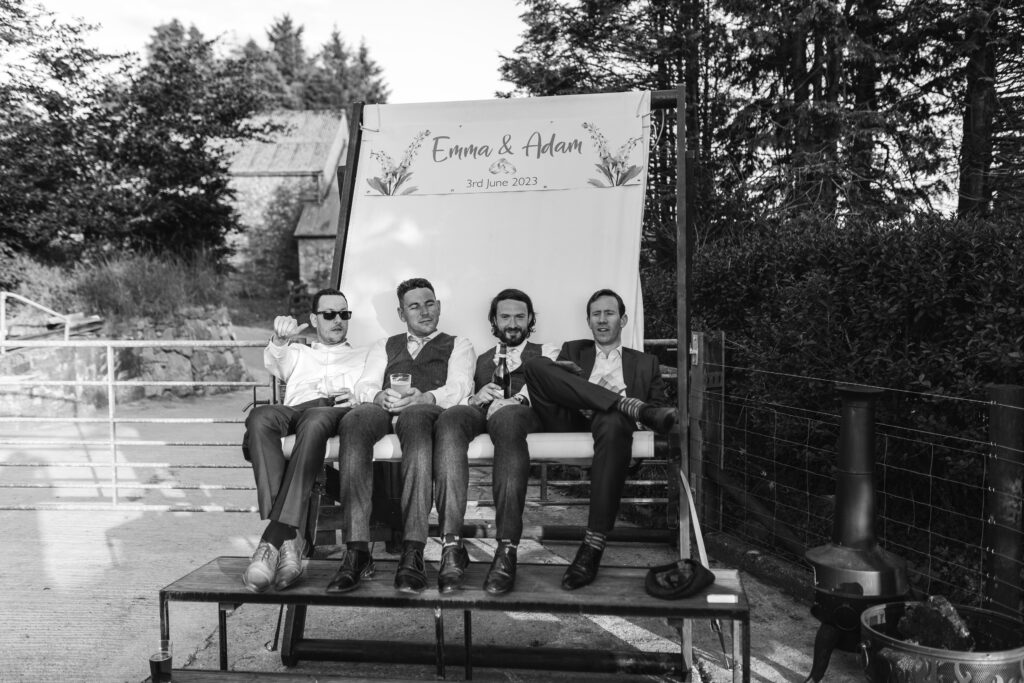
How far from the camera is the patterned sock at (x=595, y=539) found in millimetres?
2594

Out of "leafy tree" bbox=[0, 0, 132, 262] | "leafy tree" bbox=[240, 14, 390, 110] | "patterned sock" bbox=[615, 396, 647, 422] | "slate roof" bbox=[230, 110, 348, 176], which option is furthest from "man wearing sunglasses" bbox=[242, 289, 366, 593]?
"leafy tree" bbox=[240, 14, 390, 110]

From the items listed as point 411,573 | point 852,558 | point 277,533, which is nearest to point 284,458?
point 277,533

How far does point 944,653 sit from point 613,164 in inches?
94.0

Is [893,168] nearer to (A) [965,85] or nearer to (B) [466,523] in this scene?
(A) [965,85]

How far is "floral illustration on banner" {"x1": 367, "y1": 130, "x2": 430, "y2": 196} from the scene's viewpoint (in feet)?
13.1

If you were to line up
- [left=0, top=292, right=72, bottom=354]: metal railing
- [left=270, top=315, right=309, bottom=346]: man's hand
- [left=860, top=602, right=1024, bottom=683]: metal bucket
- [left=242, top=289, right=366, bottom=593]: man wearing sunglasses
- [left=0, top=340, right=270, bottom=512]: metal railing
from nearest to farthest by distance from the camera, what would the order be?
[left=860, top=602, right=1024, bottom=683]: metal bucket
[left=242, top=289, right=366, bottom=593]: man wearing sunglasses
[left=270, top=315, right=309, bottom=346]: man's hand
[left=0, top=340, right=270, bottom=512]: metal railing
[left=0, top=292, right=72, bottom=354]: metal railing

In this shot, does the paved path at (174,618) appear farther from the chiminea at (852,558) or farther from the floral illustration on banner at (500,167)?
the floral illustration on banner at (500,167)

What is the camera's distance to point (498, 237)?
3.87 meters

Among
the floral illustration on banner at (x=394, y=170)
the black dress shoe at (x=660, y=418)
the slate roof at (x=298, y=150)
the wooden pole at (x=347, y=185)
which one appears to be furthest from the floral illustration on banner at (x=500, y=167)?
the slate roof at (x=298, y=150)

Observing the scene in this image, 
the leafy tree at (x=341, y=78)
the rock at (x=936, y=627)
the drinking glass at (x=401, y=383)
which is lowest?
the rock at (x=936, y=627)

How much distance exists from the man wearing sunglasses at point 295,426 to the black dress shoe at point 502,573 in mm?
610

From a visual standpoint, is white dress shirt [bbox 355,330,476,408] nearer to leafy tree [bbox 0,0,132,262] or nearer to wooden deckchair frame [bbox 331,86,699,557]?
wooden deckchair frame [bbox 331,86,699,557]

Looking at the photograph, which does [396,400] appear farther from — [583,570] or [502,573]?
[583,570]

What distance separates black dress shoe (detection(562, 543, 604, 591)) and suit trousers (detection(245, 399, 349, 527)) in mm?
879
